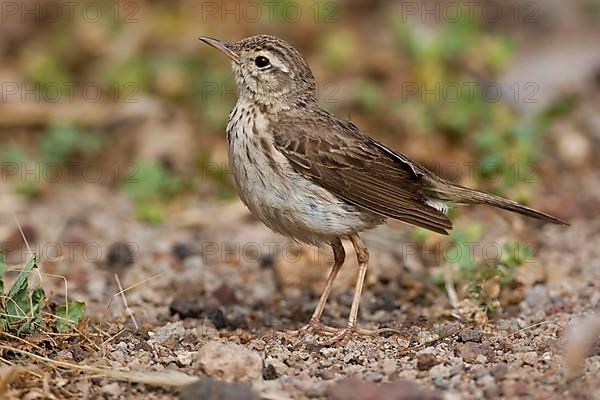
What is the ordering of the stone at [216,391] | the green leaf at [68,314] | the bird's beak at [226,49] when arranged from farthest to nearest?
the bird's beak at [226,49], the green leaf at [68,314], the stone at [216,391]

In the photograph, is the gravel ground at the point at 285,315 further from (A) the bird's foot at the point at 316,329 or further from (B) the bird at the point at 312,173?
(B) the bird at the point at 312,173

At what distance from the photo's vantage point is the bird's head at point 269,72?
7480 millimetres

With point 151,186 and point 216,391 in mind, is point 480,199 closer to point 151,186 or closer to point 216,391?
point 216,391

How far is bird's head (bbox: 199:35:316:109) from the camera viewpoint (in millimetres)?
7480

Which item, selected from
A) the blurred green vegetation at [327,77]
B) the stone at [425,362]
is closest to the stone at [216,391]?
the stone at [425,362]

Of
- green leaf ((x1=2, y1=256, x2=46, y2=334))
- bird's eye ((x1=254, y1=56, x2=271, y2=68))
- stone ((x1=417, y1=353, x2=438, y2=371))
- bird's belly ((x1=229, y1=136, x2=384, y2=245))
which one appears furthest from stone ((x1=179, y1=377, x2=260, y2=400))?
bird's eye ((x1=254, y1=56, x2=271, y2=68))

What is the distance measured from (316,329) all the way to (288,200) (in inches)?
35.3

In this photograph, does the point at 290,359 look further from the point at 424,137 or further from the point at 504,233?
the point at 424,137

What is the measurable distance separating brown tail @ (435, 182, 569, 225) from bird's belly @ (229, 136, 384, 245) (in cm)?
73

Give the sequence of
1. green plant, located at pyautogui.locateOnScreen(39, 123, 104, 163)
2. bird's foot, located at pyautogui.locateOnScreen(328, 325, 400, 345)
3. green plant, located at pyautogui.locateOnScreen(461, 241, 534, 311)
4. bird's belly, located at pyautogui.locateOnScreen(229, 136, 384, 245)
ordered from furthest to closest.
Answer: green plant, located at pyautogui.locateOnScreen(39, 123, 104, 163) → green plant, located at pyautogui.locateOnScreen(461, 241, 534, 311) → bird's belly, located at pyautogui.locateOnScreen(229, 136, 384, 245) → bird's foot, located at pyautogui.locateOnScreen(328, 325, 400, 345)

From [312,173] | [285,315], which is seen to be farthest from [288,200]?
[285,315]

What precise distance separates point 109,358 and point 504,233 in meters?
4.19

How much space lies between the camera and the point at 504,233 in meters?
8.95

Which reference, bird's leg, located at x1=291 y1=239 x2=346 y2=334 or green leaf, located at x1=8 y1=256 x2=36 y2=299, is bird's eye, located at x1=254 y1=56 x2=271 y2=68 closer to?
bird's leg, located at x1=291 y1=239 x2=346 y2=334
